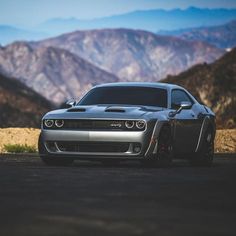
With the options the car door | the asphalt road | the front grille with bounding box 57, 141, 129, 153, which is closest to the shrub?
the car door

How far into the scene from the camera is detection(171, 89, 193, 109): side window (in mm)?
15234

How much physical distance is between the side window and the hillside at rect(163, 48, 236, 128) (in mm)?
52099

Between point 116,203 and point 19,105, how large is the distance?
15266cm

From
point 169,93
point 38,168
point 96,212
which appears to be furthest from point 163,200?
Result: point 169,93

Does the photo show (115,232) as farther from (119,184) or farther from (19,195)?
(119,184)

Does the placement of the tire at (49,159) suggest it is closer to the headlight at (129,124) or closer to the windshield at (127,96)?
the windshield at (127,96)

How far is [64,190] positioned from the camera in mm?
9367

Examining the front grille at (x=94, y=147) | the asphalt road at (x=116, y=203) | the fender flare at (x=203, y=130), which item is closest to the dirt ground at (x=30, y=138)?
the fender flare at (x=203, y=130)

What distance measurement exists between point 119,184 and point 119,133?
3.49 m

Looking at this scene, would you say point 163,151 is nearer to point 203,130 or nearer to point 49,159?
Answer: point 203,130

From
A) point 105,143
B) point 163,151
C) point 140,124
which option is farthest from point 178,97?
point 105,143

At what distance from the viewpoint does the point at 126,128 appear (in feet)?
45.1

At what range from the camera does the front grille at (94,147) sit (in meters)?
13.7

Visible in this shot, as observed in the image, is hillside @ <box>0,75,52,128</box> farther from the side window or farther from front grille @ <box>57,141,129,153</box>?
front grille @ <box>57,141,129,153</box>
